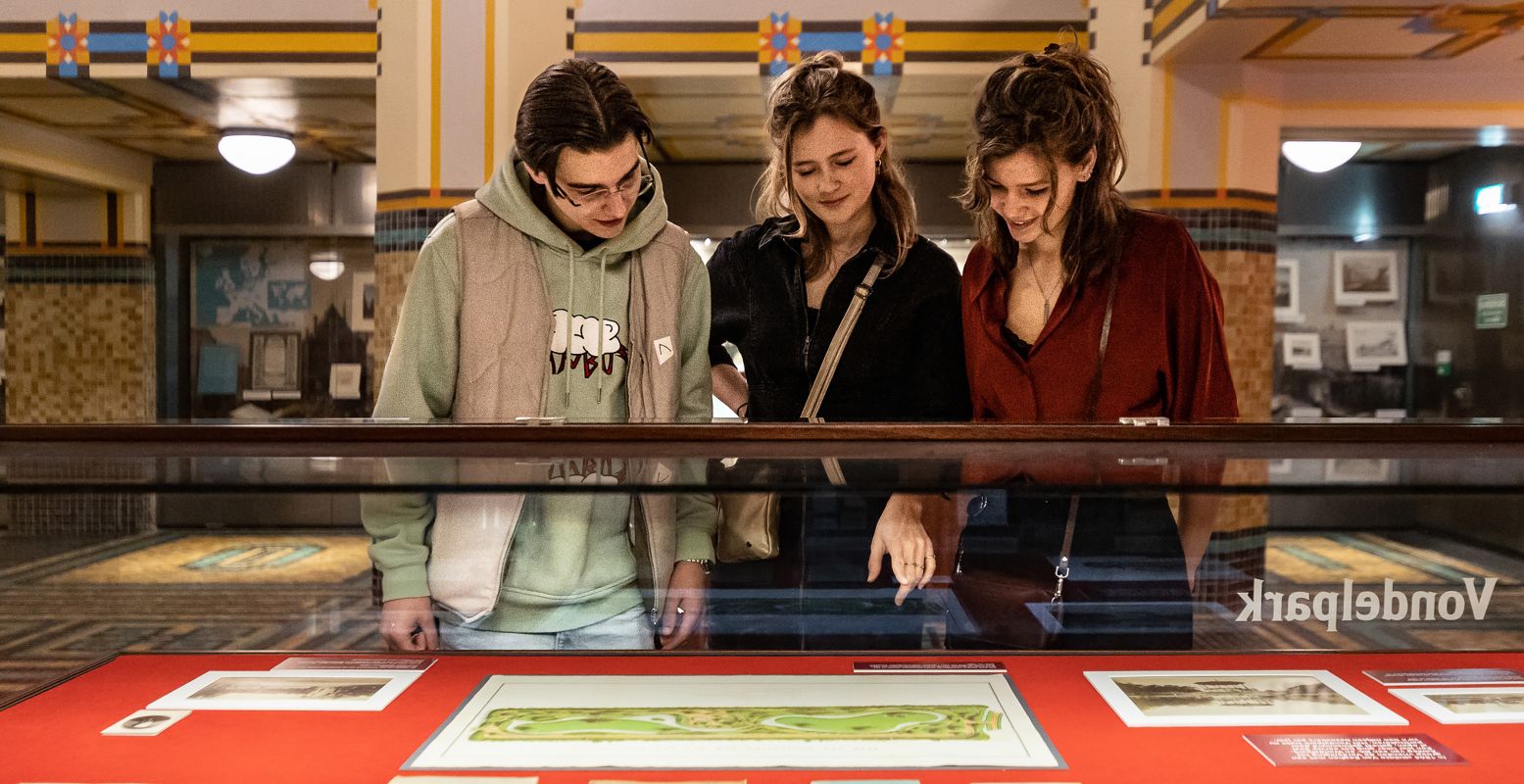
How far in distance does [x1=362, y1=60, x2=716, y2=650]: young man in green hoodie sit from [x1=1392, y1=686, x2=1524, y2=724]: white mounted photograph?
2.97 feet

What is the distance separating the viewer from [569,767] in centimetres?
115

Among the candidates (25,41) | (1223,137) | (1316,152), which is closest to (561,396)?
(1223,137)

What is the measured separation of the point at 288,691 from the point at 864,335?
4.22ft

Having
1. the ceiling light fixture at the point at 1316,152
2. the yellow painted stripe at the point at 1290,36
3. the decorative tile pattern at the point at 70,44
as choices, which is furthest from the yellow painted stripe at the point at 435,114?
the ceiling light fixture at the point at 1316,152

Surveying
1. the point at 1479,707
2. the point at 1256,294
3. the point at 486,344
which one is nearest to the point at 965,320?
the point at 486,344

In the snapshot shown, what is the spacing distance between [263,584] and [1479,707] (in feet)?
5.14

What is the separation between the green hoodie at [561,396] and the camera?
1.40 meters

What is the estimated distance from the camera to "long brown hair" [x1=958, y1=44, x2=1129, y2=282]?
1.95 meters

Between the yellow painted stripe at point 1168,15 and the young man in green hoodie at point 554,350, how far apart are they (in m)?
4.04

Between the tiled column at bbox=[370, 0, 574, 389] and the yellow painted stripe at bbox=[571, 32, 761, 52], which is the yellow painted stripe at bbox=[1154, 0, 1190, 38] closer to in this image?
the yellow painted stripe at bbox=[571, 32, 761, 52]

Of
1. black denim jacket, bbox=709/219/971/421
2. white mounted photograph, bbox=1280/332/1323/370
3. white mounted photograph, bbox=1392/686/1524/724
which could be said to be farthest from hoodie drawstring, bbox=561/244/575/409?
white mounted photograph, bbox=1280/332/1323/370

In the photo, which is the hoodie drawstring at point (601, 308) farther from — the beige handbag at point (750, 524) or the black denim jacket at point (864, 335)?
the beige handbag at point (750, 524)

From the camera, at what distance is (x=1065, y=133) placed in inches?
76.7

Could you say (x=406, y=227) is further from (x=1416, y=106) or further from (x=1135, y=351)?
(x=1416, y=106)
